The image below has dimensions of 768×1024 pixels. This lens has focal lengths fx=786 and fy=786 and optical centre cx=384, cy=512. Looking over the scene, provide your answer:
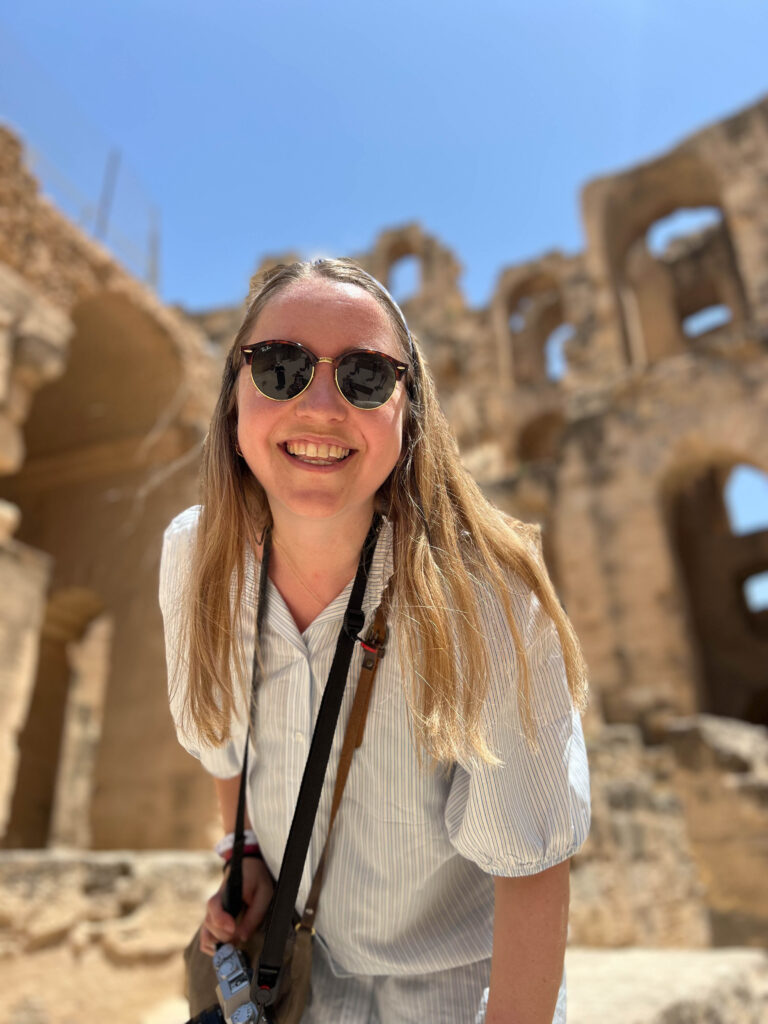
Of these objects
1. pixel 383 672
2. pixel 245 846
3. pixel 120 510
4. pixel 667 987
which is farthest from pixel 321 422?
pixel 120 510

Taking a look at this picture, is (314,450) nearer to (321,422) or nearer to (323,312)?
(321,422)

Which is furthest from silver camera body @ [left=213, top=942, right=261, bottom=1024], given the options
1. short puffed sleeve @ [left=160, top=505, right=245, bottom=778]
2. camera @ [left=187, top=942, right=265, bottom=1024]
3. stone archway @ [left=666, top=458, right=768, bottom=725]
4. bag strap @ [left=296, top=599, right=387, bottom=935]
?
stone archway @ [left=666, top=458, right=768, bottom=725]

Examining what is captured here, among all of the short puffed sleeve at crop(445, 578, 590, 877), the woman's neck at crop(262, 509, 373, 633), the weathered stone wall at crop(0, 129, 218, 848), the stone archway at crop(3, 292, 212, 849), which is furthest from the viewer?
the stone archway at crop(3, 292, 212, 849)

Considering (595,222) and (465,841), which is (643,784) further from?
(595,222)

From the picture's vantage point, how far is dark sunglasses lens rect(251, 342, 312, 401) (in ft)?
4.53

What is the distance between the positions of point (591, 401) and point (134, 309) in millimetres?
9070

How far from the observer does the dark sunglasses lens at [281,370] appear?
4.53 ft

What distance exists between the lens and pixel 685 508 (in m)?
17.2

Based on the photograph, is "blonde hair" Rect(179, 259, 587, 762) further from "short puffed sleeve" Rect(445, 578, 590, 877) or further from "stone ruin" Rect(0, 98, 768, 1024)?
"stone ruin" Rect(0, 98, 768, 1024)

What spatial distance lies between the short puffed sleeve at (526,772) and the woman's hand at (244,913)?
46cm

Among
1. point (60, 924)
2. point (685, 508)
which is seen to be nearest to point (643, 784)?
point (60, 924)

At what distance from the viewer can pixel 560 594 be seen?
28.7 ft

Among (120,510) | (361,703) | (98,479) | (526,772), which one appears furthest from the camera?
(98,479)

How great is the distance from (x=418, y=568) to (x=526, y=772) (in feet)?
1.21
